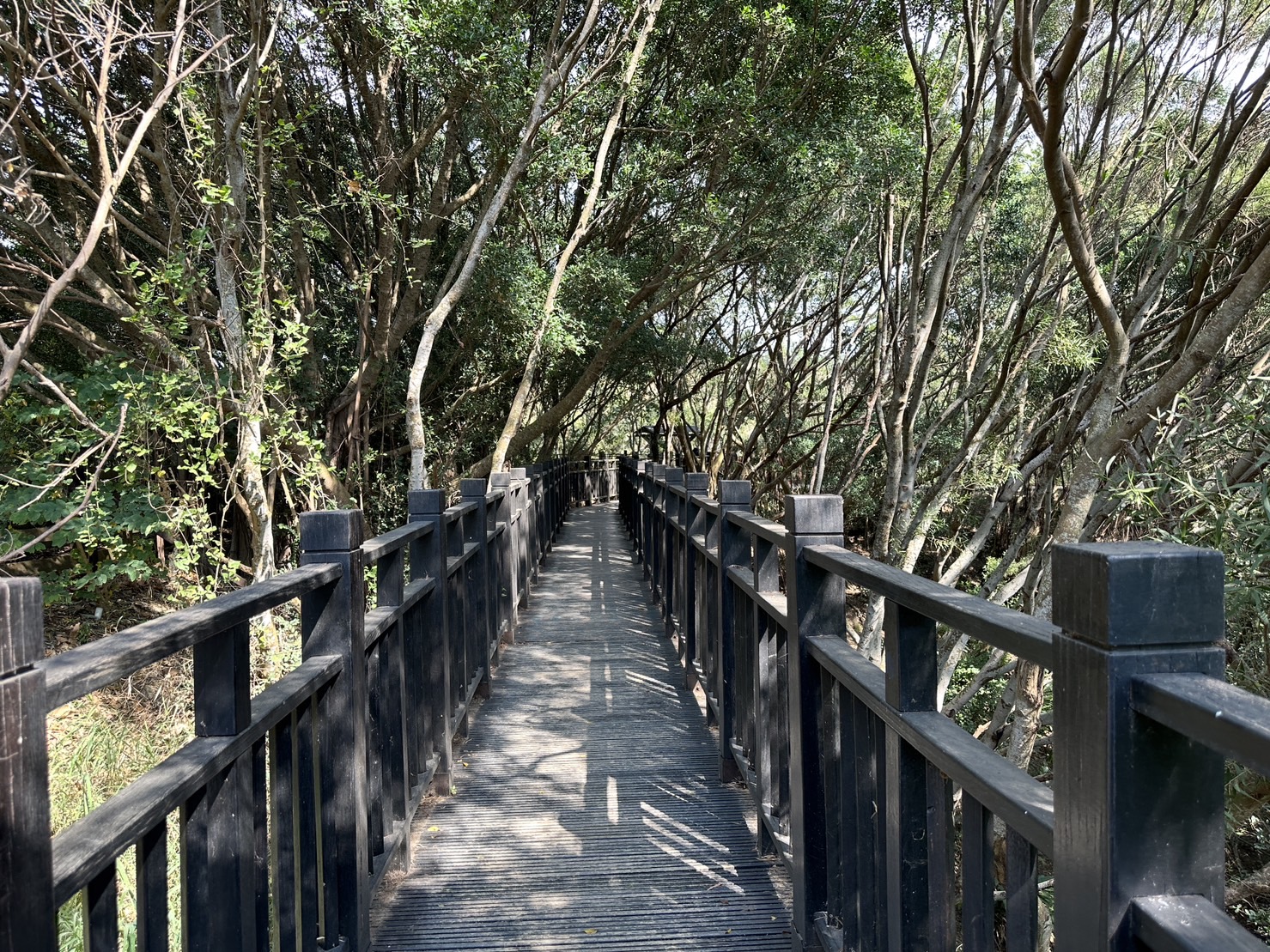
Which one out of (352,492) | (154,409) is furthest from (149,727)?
(352,492)

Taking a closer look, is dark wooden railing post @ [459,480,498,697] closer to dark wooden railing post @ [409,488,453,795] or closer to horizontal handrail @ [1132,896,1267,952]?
dark wooden railing post @ [409,488,453,795]

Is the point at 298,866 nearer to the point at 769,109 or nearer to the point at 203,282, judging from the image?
the point at 203,282

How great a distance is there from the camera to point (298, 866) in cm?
231

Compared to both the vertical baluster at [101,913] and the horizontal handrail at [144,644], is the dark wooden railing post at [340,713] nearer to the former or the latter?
the horizontal handrail at [144,644]

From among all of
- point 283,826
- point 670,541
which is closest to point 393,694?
Answer: point 283,826

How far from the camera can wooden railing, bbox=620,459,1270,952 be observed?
1.01 meters

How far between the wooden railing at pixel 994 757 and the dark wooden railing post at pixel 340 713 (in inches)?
53.2

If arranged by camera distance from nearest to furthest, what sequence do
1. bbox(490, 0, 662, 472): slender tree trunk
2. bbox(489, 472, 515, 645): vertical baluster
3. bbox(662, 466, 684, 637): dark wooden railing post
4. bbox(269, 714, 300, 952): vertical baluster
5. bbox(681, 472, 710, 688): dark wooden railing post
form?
bbox(269, 714, 300, 952): vertical baluster → bbox(681, 472, 710, 688): dark wooden railing post → bbox(662, 466, 684, 637): dark wooden railing post → bbox(489, 472, 515, 645): vertical baluster → bbox(490, 0, 662, 472): slender tree trunk

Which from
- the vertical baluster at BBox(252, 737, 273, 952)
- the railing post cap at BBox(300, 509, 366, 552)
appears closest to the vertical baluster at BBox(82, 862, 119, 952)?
the vertical baluster at BBox(252, 737, 273, 952)

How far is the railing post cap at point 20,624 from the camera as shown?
1.04 m

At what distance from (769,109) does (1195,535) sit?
299 inches

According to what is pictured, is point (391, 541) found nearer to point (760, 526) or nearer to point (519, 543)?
point (760, 526)

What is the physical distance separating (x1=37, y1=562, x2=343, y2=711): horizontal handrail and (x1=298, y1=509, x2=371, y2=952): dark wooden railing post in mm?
492

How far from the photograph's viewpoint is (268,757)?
2.64m
